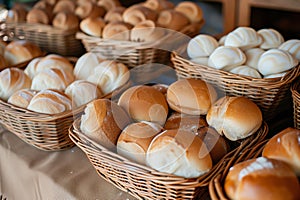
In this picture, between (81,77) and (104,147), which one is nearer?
(104,147)

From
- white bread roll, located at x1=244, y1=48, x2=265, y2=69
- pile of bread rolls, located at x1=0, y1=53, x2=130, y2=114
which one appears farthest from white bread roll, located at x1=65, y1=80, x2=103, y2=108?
white bread roll, located at x1=244, y1=48, x2=265, y2=69

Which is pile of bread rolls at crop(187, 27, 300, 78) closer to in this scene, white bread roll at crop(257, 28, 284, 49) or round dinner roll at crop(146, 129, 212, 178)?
white bread roll at crop(257, 28, 284, 49)

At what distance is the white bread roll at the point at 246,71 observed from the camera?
1.00 m

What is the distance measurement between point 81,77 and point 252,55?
55 centimetres

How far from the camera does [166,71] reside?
4.36 feet

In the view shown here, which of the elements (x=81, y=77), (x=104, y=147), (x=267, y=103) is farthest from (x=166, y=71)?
(x=104, y=147)

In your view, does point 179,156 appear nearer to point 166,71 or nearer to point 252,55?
point 252,55

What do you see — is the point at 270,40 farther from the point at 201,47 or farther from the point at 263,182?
the point at 263,182

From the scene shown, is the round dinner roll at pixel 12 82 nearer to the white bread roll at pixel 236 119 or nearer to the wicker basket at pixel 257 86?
the wicker basket at pixel 257 86

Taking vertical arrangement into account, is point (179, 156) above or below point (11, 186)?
above

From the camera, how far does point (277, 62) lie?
98cm

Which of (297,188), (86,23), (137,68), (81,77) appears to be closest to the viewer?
(297,188)

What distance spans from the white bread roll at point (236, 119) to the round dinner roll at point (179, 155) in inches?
4.4

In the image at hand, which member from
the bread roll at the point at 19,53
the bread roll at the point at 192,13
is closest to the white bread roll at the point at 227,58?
the bread roll at the point at 192,13
